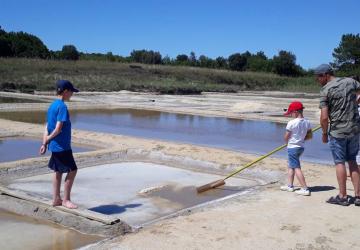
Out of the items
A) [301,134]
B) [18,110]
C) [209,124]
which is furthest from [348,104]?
[18,110]

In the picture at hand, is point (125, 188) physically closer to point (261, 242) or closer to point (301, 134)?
point (301, 134)

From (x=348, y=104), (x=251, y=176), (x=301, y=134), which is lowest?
(x=251, y=176)

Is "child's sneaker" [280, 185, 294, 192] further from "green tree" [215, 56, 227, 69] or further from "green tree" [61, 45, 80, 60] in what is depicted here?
"green tree" [215, 56, 227, 69]

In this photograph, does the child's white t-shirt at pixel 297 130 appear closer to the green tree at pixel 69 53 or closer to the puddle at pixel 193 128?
the puddle at pixel 193 128

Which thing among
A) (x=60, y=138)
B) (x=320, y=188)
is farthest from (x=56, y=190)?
(x=320, y=188)

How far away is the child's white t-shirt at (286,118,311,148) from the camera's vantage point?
6.12m

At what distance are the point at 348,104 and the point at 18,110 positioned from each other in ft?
51.9

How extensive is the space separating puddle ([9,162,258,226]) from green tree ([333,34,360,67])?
5280cm

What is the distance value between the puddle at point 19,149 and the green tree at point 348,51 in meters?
51.3

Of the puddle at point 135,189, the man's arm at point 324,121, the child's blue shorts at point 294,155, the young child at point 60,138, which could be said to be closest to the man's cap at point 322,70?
the man's arm at point 324,121

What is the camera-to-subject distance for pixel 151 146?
10.0 metres

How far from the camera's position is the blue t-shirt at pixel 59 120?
16.7 ft

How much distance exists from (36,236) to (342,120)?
3.54 m

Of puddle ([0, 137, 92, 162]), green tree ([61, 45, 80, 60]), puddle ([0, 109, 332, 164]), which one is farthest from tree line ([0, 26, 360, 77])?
puddle ([0, 137, 92, 162])
